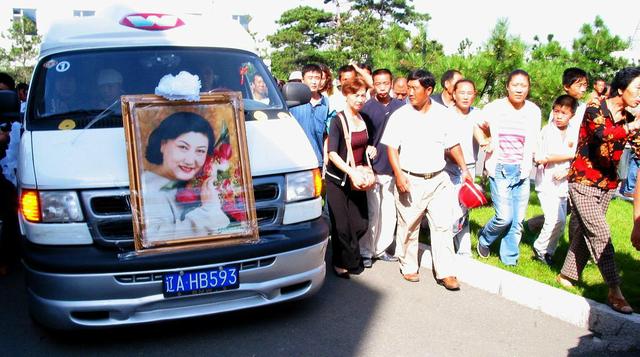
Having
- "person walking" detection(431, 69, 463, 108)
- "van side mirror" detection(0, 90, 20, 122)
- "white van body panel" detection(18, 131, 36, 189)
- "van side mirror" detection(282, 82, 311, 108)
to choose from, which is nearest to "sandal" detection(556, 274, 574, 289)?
"person walking" detection(431, 69, 463, 108)

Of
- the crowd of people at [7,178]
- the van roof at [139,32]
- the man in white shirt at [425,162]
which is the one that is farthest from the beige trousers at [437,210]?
the crowd of people at [7,178]

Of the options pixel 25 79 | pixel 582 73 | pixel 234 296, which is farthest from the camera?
pixel 25 79

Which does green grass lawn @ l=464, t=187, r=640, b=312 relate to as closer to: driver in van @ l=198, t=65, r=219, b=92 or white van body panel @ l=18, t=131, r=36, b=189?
driver in van @ l=198, t=65, r=219, b=92

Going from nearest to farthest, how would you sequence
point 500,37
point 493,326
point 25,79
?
point 493,326, point 500,37, point 25,79

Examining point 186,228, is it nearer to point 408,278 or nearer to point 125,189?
point 125,189

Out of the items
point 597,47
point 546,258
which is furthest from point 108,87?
point 597,47

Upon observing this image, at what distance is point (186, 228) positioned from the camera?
12.3ft

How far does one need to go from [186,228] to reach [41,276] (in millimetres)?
923

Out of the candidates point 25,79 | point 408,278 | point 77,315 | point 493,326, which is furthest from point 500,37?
point 25,79

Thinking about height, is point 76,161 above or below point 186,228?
above

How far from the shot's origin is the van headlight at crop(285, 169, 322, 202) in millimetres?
4066

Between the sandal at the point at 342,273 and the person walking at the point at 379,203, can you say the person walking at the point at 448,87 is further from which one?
the sandal at the point at 342,273

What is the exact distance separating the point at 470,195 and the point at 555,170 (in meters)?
1.04

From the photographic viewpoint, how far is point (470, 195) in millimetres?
5207
